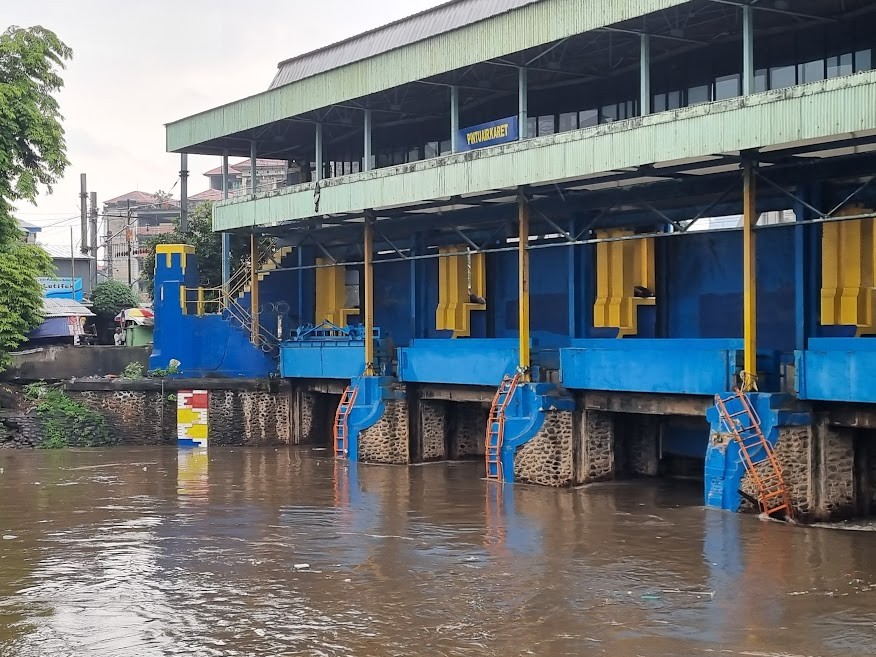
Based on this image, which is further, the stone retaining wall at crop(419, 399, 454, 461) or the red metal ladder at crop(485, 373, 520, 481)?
the stone retaining wall at crop(419, 399, 454, 461)

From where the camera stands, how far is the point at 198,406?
35.6 m

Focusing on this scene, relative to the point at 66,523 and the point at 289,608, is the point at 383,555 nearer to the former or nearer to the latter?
the point at 289,608

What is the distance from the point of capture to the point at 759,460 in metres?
21.2

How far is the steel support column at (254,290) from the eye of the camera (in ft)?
120

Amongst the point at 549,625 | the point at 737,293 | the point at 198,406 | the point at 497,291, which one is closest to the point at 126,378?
the point at 198,406

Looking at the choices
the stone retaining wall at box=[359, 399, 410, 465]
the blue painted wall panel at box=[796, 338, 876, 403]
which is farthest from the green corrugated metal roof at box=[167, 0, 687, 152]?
the stone retaining wall at box=[359, 399, 410, 465]

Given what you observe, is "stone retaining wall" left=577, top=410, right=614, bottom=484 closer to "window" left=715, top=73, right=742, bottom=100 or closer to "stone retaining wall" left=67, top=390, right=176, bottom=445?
"window" left=715, top=73, right=742, bottom=100

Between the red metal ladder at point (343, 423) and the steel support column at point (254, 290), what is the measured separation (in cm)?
566

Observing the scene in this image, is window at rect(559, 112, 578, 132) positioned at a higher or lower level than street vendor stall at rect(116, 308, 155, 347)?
higher

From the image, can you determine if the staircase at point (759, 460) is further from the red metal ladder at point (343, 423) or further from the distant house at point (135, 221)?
the distant house at point (135, 221)

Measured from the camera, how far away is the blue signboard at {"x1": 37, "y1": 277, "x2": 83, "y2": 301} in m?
55.6

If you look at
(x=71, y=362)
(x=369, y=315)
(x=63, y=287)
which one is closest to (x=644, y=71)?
(x=369, y=315)

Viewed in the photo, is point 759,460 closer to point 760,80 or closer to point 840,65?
point 840,65

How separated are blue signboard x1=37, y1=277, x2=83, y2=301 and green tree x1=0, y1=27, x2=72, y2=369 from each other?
58.2 ft
